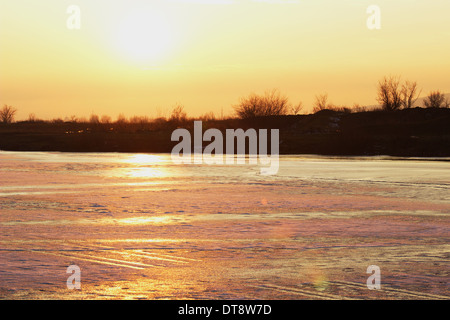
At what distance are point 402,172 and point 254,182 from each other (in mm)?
6760

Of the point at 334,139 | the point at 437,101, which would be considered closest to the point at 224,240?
the point at 334,139

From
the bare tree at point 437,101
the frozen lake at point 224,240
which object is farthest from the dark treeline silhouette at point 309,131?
the frozen lake at point 224,240

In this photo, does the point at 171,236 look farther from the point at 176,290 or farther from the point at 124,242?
the point at 176,290

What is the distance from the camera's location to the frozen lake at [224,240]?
6980mm

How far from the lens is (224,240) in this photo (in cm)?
967

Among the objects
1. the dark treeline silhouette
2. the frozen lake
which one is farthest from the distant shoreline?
the frozen lake

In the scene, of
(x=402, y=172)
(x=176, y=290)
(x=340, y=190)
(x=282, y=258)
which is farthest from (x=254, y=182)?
(x=176, y=290)

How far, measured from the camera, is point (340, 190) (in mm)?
17062

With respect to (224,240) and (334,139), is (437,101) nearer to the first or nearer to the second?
(334,139)

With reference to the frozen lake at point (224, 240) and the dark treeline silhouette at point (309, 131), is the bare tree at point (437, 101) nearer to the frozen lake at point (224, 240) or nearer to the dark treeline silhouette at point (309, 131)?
the dark treeline silhouette at point (309, 131)

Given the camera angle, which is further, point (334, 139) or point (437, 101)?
point (437, 101)

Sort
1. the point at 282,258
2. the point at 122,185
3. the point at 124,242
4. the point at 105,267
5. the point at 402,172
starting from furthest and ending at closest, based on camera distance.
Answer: the point at 402,172 < the point at 122,185 < the point at 124,242 < the point at 282,258 < the point at 105,267

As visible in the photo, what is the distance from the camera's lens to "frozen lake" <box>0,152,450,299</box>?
6.98 m

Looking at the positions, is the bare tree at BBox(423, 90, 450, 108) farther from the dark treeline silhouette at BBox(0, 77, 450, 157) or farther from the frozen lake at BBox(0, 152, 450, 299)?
the frozen lake at BBox(0, 152, 450, 299)
